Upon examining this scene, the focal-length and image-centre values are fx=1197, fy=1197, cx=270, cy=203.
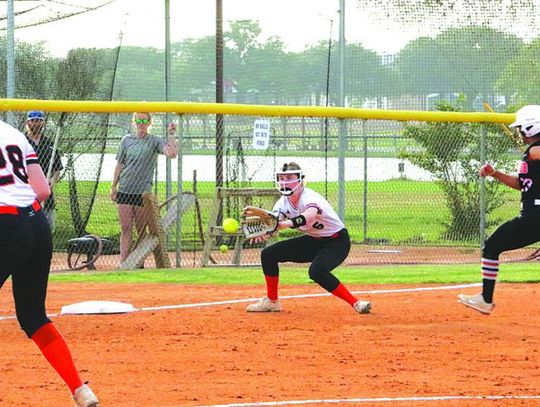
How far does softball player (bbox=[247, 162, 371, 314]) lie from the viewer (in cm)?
1122

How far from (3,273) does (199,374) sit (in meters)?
2.15

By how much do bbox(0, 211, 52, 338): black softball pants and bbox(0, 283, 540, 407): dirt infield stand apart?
0.81m

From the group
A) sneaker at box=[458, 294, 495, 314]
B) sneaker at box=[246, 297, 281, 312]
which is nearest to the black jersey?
sneaker at box=[458, 294, 495, 314]

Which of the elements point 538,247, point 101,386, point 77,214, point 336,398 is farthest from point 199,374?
point 538,247

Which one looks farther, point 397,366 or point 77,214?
point 77,214

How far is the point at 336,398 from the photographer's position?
7492mm

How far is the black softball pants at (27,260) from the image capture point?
6.60m

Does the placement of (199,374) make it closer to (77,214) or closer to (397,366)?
(397,366)

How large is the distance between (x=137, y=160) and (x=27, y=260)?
8315 millimetres

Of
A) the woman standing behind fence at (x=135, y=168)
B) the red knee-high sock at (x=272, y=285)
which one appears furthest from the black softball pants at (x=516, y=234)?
the woman standing behind fence at (x=135, y=168)

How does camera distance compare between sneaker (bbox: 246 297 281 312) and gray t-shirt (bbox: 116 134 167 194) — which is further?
gray t-shirt (bbox: 116 134 167 194)

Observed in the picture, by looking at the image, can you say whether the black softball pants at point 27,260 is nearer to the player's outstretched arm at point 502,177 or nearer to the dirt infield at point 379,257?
the player's outstretched arm at point 502,177

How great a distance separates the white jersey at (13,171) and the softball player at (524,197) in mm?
4984

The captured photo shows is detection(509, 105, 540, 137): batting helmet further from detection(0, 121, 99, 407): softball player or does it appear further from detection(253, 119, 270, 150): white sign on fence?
detection(253, 119, 270, 150): white sign on fence
